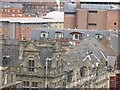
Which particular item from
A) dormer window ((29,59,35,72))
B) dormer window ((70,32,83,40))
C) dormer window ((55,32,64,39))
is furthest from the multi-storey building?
dormer window ((29,59,35,72))

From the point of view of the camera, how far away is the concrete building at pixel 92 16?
70.2 m

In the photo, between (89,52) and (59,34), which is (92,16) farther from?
(89,52)

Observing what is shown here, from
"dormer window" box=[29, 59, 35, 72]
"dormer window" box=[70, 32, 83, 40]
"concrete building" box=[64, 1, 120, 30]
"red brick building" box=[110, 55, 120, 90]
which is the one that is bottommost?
"red brick building" box=[110, 55, 120, 90]

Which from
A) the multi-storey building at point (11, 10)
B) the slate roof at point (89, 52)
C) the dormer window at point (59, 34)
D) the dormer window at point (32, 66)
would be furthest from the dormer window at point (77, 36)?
the multi-storey building at point (11, 10)

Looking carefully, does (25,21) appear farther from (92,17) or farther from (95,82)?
(95,82)

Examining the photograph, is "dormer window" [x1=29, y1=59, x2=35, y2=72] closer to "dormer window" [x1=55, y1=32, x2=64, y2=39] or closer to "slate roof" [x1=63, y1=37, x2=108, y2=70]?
"slate roof" [x1=63, y1=37, x2=108, y2=70]

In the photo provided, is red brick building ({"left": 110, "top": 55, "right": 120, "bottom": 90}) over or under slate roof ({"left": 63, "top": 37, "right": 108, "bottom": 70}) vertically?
under

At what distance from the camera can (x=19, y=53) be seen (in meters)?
31.2

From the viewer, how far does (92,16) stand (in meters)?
71.6

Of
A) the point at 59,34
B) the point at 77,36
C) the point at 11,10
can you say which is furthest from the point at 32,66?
the point at 11,10

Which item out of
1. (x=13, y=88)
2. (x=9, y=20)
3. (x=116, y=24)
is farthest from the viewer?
(x=9, y=20)

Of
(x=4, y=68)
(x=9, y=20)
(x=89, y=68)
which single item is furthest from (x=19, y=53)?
(x=9, y=20)

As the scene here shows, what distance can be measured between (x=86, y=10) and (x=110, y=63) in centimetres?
3465

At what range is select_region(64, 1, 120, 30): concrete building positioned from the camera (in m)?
70.2
